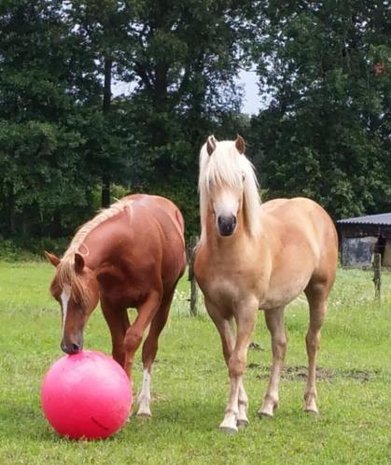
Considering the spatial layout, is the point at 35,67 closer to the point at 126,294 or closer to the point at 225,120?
the point at 225,120

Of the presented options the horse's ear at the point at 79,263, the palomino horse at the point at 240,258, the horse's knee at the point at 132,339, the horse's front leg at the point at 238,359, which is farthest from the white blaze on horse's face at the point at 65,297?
the horse's front leg at the point at 238,359

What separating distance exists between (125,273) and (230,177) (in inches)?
45.6

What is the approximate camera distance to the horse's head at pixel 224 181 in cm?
580

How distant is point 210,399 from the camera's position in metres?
7.56

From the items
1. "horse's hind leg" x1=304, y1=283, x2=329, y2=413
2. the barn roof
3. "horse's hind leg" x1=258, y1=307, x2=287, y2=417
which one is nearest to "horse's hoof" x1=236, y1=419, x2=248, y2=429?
"horse's hind leg" x1=258, y1=307, x2=287, y2=417

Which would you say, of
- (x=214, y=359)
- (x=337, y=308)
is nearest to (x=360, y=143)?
(x=337, y=308)

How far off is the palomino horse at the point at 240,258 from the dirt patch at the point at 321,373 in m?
2.00

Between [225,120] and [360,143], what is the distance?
241 inches

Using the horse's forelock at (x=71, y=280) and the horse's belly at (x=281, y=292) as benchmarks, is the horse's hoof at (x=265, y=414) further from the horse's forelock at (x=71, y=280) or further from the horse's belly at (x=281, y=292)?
the horse's forelock at (x=71, y=280)

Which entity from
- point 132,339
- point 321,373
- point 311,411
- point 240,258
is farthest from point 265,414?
point 321,373

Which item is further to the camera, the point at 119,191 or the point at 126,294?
the point at 119,191

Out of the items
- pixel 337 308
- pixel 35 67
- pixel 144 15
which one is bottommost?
pixel 337 308

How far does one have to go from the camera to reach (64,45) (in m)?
34.8

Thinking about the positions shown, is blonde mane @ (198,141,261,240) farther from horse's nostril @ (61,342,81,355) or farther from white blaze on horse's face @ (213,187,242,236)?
horse's nostril @ (61,342,81,355)
